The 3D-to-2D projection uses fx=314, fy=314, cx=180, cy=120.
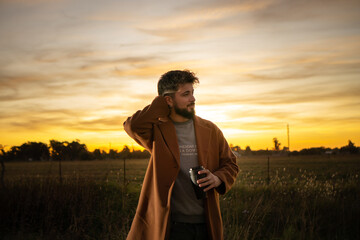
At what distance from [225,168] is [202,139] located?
1.07 ft

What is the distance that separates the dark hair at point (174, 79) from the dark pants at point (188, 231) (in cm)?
115

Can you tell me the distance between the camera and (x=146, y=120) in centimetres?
264

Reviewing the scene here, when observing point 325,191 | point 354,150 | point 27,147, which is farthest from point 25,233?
point 27,147

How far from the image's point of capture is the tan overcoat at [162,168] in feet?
8.38

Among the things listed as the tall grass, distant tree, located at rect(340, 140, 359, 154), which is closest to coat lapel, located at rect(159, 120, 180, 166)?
the tall grass

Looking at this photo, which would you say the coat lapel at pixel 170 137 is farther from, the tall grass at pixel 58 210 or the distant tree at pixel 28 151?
the distant tree at pixel 28 151

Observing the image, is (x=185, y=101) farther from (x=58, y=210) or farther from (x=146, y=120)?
(x=58, y=210)

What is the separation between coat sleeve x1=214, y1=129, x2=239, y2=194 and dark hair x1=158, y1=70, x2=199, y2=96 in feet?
1.93

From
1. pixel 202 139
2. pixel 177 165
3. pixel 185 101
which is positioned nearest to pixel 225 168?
pixel 202 139

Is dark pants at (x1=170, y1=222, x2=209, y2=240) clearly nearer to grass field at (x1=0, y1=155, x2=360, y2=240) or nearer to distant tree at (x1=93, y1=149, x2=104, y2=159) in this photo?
grass field at (x1=0, y1=155, x2=360, y2=240)

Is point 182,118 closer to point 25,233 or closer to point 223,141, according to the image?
point 223,141

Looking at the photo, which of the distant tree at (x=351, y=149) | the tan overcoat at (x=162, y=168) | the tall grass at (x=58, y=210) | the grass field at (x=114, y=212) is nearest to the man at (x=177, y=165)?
the tan overcoat at (x=162, y=168)

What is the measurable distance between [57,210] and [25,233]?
0.79 metres

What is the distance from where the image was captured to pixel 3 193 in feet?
24.7
